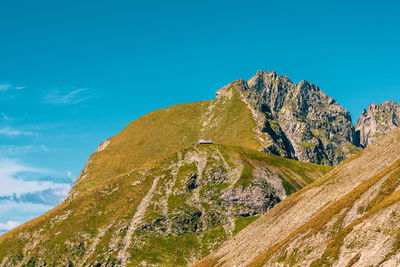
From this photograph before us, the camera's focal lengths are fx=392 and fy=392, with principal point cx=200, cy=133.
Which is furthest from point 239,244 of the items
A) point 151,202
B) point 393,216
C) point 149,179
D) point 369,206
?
point 149,179

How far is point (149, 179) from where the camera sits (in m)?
198

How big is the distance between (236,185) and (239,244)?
7085 cm

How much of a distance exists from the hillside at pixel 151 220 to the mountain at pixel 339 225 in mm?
42958

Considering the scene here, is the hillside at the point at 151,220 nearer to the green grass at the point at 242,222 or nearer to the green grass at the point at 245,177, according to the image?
the green grass at the point at 245,177

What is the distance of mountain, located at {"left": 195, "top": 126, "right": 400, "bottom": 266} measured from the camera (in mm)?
62219

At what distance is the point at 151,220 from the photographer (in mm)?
172375

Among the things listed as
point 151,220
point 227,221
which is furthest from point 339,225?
point 151,220

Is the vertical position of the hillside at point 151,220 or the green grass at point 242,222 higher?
the hillside at point 151,220

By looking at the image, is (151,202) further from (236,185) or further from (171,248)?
(236,185)

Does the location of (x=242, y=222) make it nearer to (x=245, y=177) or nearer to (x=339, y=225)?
(x=245, y=177)

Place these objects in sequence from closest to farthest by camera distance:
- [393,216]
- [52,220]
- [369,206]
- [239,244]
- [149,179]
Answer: [393,216], [369,206], [239,244], [52,220], [149,179]

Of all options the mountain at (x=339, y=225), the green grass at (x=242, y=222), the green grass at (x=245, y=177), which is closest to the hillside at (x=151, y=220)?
the green grass at (x=245, y=177)

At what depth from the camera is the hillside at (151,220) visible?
160 meters

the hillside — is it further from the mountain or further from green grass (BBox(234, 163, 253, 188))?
the mountain
